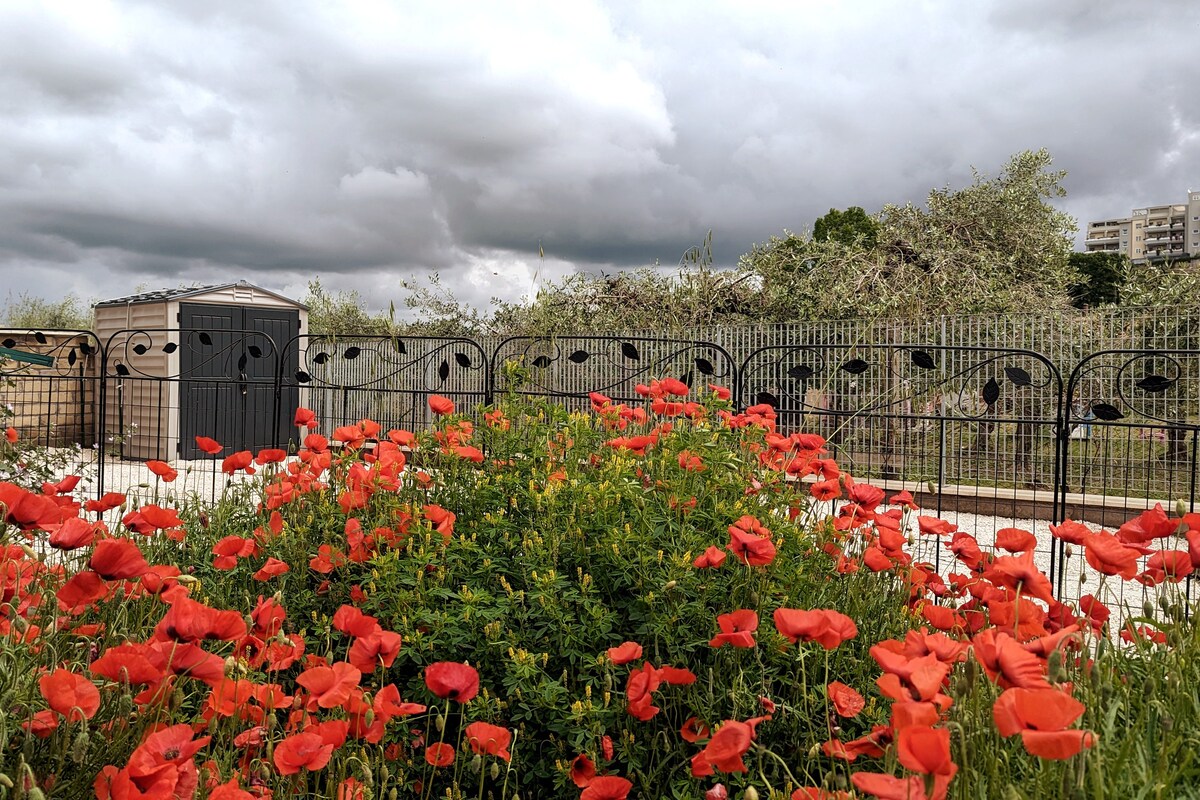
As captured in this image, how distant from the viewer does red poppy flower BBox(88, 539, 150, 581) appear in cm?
165

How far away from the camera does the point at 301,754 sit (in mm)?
1435

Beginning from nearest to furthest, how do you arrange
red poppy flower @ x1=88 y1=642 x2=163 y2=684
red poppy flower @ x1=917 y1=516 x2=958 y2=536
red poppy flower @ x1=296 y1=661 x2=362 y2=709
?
red poppy flower @ x1=88 y1=642 x2=163 y2=684 < red poppy flower @ x1=296 y1=661 x2=362 y2=709 < red poppy flower @ x1=917 y1=516 x2=958 y2=536

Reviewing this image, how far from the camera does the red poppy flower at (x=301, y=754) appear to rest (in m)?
1.42

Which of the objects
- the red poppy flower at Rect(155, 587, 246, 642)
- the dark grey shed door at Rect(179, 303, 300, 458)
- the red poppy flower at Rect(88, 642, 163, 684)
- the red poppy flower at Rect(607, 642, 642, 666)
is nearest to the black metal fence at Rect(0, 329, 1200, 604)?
the dark grey shed door at Rect(179, 303, 300, 458)

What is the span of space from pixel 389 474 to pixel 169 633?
1.51 meters

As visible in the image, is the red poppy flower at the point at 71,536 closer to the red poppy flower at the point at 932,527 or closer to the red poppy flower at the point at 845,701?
the red poppy flower at the point at 845,701

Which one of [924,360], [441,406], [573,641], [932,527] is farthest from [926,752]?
[924,360]

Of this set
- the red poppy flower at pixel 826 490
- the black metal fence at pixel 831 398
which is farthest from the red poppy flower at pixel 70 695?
the black metal fence at pixel 831 398

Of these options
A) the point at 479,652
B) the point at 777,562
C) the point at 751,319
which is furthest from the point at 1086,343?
the point at 479,652

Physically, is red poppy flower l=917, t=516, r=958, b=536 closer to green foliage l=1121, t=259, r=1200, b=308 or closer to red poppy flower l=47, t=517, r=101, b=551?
red poppy flower l=47, t=517, r=101, b=551

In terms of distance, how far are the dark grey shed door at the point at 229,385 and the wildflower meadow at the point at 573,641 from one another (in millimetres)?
10243

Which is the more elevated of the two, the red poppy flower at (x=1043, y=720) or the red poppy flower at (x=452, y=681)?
the red poppy flower at (x=1043, y=720)

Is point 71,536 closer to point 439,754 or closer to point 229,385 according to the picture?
point 439,754

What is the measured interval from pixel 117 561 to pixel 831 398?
11.4 m
